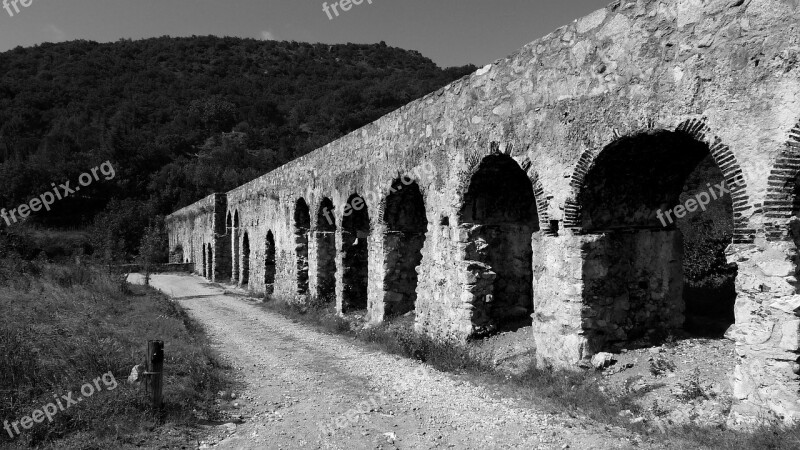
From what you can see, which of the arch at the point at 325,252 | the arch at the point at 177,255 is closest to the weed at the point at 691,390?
the arch at the point at 325,252

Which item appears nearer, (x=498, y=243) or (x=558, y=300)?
(x=558, y=300)

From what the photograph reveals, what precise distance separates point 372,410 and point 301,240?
1083 centimetres

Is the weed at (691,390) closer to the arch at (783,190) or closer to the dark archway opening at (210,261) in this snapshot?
the arch at (783,190)

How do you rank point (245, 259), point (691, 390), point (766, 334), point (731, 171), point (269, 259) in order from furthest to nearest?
point (245, 259) → point (269, 259) → point (691, 390) → point (731, 171) → point (766, 334)

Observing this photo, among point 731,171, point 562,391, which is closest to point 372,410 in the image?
point 562,391

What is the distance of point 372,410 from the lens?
5812mm

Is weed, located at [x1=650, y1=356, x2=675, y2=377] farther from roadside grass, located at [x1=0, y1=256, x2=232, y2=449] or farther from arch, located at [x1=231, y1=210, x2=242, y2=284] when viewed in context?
arch, located at [x1=231, y1=210, x2=242, y2=284]

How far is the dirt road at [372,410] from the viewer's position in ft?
15.9

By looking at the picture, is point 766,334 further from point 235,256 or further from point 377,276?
point 235,256

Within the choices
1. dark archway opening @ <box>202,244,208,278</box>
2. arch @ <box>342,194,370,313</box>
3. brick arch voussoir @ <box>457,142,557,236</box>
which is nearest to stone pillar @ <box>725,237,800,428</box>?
brick arch voussoir @ <box>457,142,557,236</box>

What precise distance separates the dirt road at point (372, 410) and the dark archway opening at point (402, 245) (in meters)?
1.91

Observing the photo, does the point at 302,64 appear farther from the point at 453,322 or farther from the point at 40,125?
the point at 453,322

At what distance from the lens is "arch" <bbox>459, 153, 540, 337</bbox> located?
336 inches

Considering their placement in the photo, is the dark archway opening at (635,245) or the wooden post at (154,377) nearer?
the wooden post at (154,377)
